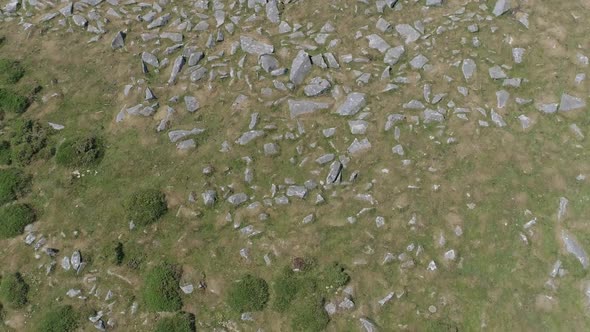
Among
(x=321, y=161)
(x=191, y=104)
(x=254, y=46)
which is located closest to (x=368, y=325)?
(x=321, y=161)

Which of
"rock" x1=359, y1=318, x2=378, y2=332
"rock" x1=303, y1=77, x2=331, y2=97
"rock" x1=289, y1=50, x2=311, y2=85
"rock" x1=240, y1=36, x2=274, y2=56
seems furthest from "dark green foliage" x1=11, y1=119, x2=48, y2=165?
"rock" x1=359, y1=318, x2=378, y2=332

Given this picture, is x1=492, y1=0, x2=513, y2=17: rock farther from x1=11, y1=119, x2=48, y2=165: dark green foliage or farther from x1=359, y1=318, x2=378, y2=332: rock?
x1=11, y1=119, x2=48, y2=165: dark green foliage

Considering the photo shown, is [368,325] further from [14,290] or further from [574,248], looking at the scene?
[14,290]

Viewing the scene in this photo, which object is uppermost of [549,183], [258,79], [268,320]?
[258,79]

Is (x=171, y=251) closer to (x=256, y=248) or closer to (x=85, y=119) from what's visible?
(x=256, y=248)

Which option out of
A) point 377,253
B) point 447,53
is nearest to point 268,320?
point 377,253
